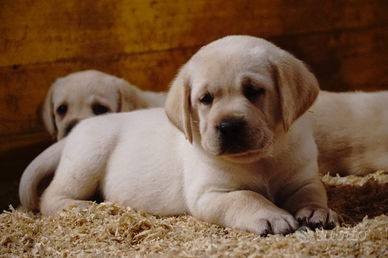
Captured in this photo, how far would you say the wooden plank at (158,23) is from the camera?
5324 millimetres

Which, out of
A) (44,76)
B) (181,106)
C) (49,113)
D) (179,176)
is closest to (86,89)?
(49,113)

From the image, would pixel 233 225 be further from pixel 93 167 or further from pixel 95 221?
pixel 93 167

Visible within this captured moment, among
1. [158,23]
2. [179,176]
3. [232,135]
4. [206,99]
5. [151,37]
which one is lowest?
A: [179,176]

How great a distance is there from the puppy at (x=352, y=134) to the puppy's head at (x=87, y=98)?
1.87 metres

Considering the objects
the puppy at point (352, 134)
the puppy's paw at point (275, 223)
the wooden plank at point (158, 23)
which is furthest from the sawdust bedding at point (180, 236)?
the wooden plank at point (158, 23)

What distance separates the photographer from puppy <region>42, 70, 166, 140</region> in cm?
483

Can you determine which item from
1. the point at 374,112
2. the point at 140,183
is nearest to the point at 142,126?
the point at 140,183

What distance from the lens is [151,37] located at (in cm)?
548

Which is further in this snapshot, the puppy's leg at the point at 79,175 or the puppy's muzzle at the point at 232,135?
the puppy's leg at the point at 79,175

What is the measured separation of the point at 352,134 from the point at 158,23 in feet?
8.04

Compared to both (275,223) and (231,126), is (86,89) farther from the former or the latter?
(275,223)

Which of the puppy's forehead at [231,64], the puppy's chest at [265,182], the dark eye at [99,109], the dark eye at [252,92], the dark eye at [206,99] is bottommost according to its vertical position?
the puppy's chest at [265,182]

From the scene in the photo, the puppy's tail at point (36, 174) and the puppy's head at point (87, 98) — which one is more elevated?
the puppy's head at point (87, 98)

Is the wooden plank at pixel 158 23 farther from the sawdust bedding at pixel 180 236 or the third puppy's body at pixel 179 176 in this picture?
the sawdust bedding at pixel 180 236
